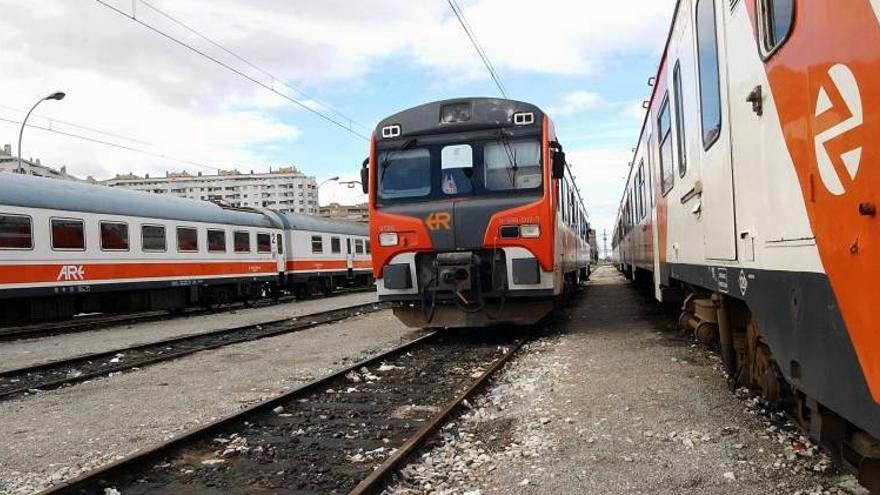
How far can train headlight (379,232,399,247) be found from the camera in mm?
9523

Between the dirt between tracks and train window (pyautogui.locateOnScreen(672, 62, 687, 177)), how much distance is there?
6.52ft

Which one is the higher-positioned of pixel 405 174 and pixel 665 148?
pixel 405 174

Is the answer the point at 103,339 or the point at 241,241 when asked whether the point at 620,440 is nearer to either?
the point at 103,339

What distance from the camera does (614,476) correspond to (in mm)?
3918

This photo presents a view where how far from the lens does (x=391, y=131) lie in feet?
32.2

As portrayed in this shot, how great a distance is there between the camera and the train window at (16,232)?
13133mm

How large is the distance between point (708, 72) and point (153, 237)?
51.7ft

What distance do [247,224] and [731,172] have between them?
64.8 feet

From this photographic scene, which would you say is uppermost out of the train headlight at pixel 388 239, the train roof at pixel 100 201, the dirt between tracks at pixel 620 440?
the train roof at pixel 100 201

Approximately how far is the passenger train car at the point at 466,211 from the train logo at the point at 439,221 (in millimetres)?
14

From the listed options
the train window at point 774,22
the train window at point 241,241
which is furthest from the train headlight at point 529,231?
the train window at point 241,241

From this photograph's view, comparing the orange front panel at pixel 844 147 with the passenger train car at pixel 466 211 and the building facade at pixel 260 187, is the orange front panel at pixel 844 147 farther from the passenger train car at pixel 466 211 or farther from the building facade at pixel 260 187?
the building facade at pixel 260 187

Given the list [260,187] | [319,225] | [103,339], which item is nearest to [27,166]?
[319,225]

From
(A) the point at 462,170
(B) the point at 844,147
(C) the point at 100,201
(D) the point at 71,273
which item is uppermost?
(C) the point at 100,201
